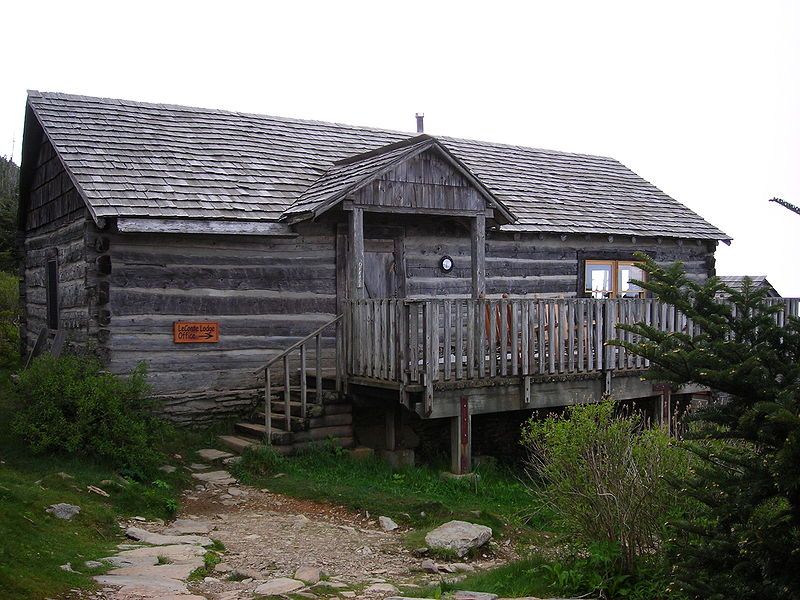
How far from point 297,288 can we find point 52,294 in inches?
203

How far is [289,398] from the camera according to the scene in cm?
→ 1270

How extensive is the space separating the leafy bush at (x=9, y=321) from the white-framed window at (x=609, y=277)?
42.4 ft

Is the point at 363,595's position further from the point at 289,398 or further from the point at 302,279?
the point at 302,279

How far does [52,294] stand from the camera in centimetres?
1582

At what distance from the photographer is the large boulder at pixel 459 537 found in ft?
27.0

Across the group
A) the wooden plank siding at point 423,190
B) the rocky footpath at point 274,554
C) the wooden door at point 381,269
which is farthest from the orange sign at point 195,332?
the wooden plank siding at point 423,190

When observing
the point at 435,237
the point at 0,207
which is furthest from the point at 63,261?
the point at 0,207

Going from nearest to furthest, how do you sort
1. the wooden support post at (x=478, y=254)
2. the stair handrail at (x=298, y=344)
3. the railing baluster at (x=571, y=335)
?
the stair handrail at (x=298, y=344), the railing baluster at (x=571, y=335), the wooden support post at (x=478, y=254)

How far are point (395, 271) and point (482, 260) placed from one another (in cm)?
200

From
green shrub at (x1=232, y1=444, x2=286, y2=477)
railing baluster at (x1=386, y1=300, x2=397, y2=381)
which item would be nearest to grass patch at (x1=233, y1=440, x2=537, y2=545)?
green shrub at (x1=232, y1=444, x2=286, y2=477)

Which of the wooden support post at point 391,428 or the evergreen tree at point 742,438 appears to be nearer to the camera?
the evergreen tree at point 742,438

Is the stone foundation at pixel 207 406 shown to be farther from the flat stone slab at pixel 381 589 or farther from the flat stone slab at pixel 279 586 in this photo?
the flat stone slab at pixel 381 589

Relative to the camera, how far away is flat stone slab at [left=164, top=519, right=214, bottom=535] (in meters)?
8.75

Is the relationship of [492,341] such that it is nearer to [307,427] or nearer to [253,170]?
[307,427]
